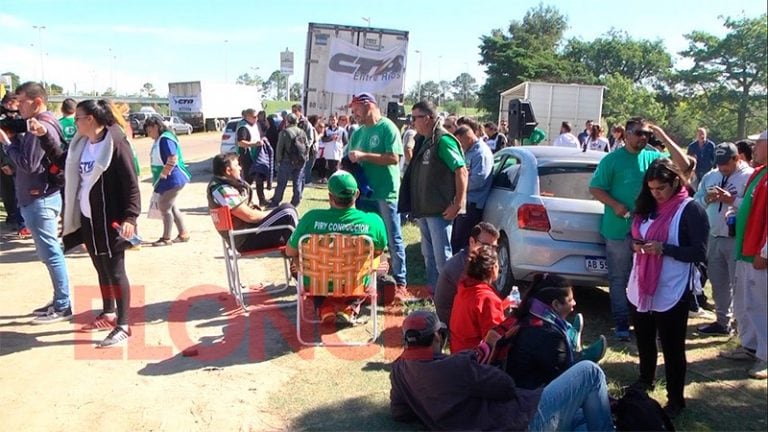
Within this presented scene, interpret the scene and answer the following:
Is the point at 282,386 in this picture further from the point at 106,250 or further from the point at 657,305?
the point at 657,305

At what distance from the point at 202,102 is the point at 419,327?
44.5 m

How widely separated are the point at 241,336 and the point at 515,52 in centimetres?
5111

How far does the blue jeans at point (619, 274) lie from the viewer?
489cm

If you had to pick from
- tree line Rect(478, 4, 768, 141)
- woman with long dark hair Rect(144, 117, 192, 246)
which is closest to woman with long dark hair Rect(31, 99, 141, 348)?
woman with long dark hair Rect(144, 117, 192, 246)

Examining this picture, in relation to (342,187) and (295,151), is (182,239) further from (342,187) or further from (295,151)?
(342,187)

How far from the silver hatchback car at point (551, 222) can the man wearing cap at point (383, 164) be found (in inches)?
39.7

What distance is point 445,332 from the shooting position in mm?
4211

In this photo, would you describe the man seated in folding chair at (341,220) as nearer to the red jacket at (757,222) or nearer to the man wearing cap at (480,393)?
the man wearing cap at (480,393)

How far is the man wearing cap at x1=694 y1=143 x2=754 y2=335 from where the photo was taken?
16.5ft

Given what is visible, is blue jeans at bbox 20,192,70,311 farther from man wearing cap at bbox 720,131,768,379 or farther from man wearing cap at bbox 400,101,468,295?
man wearing cap at bbox 720,131,768,379

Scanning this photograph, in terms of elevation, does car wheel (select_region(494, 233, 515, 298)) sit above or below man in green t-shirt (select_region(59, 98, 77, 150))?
below

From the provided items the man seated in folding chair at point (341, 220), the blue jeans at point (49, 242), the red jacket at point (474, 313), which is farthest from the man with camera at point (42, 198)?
the red jacket at point (474, 313)

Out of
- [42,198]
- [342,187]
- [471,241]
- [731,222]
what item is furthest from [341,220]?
[731,222]

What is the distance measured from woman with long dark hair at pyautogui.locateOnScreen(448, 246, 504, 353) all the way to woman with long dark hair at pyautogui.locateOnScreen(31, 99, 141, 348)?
2664 mm
